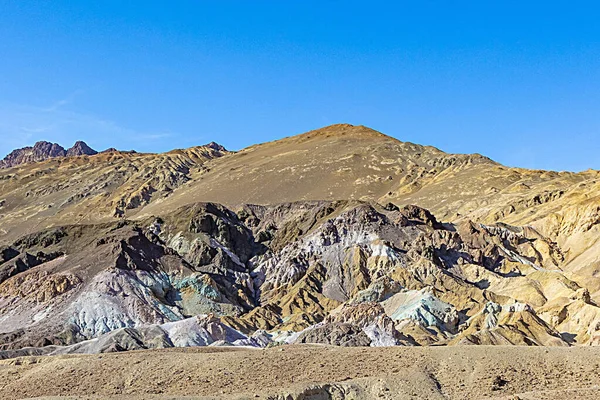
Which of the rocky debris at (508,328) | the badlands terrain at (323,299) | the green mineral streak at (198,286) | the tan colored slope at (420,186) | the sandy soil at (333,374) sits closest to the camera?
the sandy soil at (333,374)

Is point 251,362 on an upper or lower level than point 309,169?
lower

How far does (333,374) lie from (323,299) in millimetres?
51064

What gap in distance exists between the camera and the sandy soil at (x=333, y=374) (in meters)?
37.8

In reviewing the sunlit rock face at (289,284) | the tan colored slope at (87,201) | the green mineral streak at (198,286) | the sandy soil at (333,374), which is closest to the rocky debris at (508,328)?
the sunlit rock face at (289,284)

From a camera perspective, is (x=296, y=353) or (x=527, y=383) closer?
(x=527, y=383)

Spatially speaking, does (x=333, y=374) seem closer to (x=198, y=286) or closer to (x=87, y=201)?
(x=198, y=286)

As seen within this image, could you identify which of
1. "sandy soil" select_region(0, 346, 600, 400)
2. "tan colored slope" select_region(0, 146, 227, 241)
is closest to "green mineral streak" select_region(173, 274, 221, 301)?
"sandy soil" select_region(0, 346, 600, 400)

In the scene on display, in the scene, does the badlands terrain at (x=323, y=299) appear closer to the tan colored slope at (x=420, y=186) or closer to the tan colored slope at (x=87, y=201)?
the tan colored slope at (x=420, y=186)

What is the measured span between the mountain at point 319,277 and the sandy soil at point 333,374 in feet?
67.7

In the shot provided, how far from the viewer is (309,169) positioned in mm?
184625

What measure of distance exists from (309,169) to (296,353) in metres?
142

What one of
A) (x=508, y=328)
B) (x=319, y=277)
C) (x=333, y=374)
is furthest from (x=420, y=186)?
(x=333, y=374)

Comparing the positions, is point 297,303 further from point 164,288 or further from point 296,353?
point 296,353

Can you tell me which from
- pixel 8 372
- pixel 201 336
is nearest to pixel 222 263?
pixel 201 336
